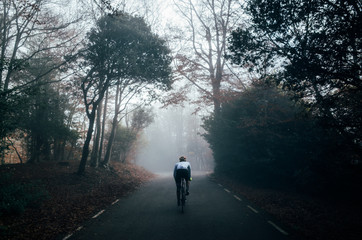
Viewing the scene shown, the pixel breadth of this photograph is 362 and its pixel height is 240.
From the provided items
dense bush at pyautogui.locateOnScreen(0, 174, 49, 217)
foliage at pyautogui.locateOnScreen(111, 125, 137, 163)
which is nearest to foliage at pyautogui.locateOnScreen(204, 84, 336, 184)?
dense bush at pyautogui.locateOnScreen(0, 174, 49, 217)

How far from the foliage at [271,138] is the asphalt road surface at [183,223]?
15.0 feet

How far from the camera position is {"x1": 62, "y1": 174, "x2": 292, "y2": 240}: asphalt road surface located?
198 inches

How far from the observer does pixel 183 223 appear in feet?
19.3

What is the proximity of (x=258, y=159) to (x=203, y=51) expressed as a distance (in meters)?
13.7

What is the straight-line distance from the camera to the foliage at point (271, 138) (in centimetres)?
1028

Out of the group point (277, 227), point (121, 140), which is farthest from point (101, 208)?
point (121, 140)

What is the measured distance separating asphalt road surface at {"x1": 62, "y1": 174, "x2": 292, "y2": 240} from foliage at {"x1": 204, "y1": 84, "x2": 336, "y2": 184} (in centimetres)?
458

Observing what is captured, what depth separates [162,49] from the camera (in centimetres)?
1359

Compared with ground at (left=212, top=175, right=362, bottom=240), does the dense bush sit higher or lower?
higher

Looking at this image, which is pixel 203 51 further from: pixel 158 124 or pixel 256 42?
pixel 158 124

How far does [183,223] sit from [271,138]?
7.92m

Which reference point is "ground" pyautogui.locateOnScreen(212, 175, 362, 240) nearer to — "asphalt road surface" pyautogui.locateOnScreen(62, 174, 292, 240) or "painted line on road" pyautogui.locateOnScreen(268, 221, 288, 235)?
"painted line on road" pyautogui.locateOnScreen(268, 221, 288, 235)

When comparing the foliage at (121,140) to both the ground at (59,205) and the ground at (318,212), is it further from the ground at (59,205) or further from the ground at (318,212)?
the ground at (318,212)

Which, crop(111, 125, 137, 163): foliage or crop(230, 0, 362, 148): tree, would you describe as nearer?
crop(230, 0, 362, 148): tree
